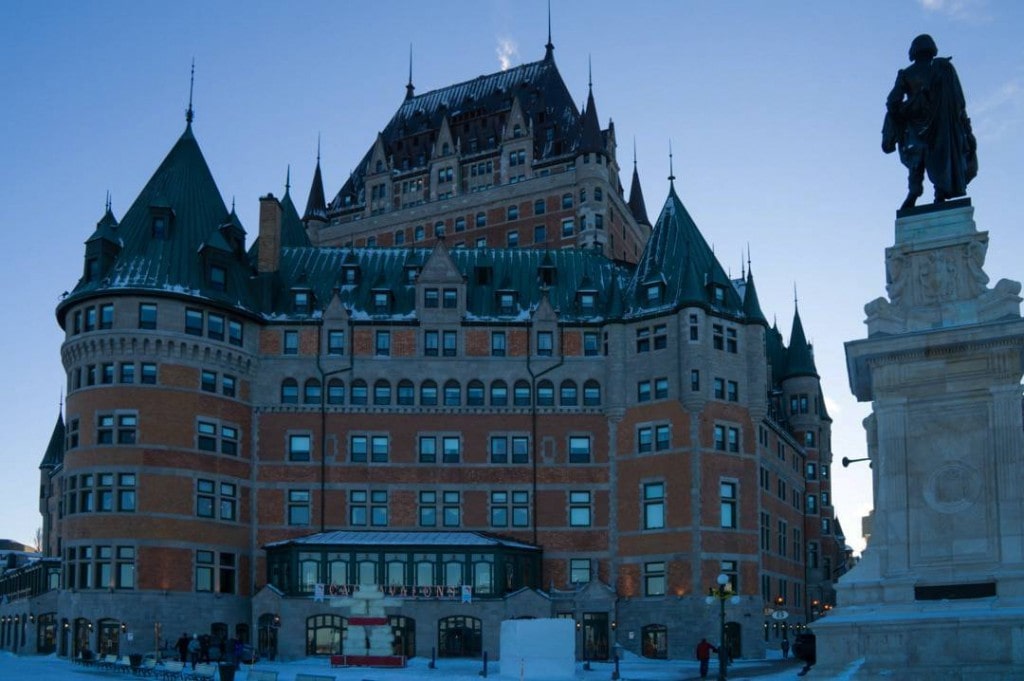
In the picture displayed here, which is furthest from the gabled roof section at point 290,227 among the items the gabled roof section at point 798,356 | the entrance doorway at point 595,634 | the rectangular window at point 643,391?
the gabled roof section at point 798,356

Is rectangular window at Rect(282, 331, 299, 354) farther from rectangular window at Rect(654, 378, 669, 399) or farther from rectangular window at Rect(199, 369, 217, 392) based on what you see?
rectangular window at Rect(654, 378, 669, 399)

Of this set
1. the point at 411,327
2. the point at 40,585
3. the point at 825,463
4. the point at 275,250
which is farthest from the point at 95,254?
the point at 825,463

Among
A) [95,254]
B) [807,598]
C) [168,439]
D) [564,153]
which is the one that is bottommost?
[807,598]

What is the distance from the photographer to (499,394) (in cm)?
8081

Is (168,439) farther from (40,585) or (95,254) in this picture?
(40,585)

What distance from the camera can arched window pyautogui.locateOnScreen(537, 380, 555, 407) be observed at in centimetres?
8069

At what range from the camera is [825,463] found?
113m

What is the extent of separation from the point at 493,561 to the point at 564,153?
55.0 metres

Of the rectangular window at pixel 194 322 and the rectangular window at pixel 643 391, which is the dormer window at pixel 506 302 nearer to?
the rectangular window at pixel 643 391

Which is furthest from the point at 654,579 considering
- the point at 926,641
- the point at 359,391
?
the point at 926,641

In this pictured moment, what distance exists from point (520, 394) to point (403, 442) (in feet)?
25.5

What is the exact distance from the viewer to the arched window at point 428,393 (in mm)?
80500

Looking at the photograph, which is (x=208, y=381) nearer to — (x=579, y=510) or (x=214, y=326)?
(x=214, y=326)

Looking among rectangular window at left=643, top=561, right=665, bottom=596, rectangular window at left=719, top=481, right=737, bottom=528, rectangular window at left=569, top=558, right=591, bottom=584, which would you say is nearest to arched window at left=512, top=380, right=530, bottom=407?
rectangular window at left=569, top=558, right=591, bottom=584
